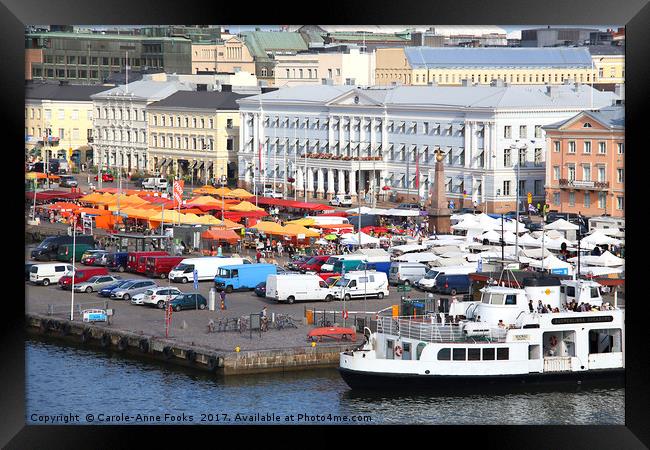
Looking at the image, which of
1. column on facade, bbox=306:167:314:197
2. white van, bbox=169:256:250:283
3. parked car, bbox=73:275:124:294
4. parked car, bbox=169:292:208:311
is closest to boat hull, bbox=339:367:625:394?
parked car, bbox=169:292:208:311

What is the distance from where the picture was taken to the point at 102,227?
28844 millimetres

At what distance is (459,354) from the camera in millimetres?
15266

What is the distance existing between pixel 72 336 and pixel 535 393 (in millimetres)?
5409

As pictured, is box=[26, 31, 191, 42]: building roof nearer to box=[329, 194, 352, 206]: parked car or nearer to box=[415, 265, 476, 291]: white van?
box=[329, 194, 352, 206]: parked car

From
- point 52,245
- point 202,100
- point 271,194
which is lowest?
point 52,245

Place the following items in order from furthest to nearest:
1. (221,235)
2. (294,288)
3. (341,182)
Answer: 1. (341,182)
2. (221,235)
3. (294,288)

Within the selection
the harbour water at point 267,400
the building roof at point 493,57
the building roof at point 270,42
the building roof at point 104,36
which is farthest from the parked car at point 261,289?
the building roof at point 270,42

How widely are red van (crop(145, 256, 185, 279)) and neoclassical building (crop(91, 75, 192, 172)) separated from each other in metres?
18.6

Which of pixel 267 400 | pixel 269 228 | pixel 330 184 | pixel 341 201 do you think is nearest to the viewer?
pixel 267 400

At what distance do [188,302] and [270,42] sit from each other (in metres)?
40.9

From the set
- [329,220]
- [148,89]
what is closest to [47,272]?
[329,220]

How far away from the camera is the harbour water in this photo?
13.7m

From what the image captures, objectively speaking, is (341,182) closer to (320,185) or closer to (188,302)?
(320,185)
